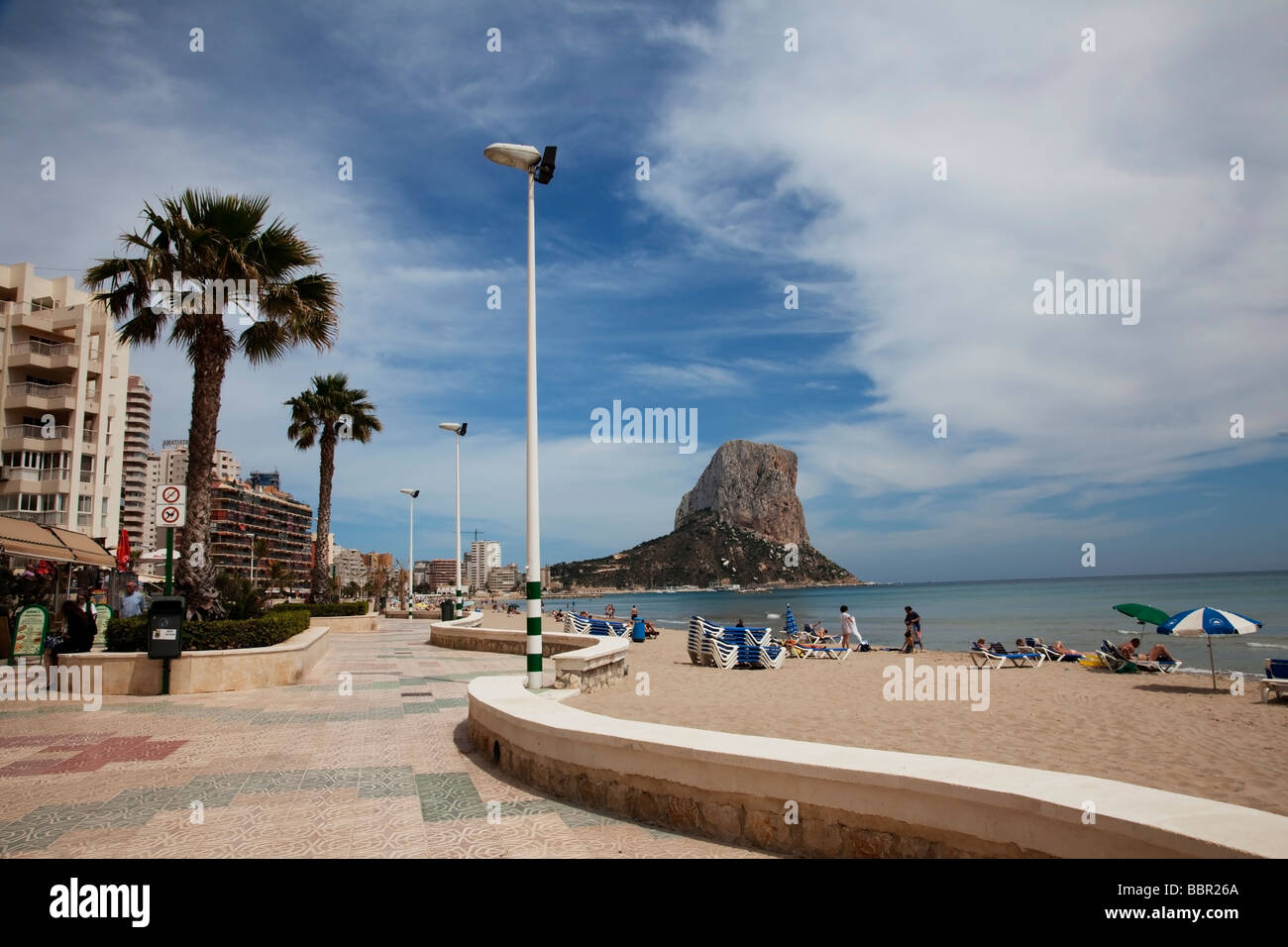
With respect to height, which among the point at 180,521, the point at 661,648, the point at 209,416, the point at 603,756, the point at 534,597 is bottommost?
the point at 661,648

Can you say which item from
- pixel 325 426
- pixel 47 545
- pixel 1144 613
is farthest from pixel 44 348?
pixel 1144 613

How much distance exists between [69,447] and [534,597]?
42538mm

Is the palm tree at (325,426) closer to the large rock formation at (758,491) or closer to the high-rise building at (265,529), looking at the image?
the high-rise building at (265,529)

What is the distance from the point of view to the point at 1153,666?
19.2 m

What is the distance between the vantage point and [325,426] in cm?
2909

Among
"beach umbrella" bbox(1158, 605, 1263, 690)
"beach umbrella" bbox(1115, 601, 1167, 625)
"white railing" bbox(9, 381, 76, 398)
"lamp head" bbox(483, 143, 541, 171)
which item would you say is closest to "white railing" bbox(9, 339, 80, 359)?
"white railing" bbox(9, 381, 76, 398)

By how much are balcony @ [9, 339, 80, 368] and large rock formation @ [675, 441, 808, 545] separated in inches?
5229

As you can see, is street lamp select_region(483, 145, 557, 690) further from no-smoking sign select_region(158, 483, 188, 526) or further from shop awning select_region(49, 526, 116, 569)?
shop awning select_region(49, 526, 116, 569)

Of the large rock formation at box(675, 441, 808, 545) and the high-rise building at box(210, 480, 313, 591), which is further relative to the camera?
the large rock formation at box(675, 441, 808, 545)

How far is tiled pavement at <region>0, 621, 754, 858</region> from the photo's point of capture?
4.59 meters

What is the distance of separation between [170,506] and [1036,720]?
524 inches

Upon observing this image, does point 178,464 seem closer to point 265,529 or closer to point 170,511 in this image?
point 265,529
